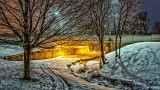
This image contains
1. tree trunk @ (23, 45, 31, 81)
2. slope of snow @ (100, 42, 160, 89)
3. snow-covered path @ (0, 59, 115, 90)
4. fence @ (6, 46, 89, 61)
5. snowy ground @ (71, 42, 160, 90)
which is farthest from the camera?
fence @ (6, 46, 89, 61)

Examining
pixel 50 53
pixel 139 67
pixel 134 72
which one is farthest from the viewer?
pixel 50 53

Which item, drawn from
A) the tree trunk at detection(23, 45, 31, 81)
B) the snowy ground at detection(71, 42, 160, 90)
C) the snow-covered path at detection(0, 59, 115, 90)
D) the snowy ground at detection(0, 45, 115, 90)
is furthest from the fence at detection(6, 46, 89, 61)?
the tree trunk at detection(23, 45, 31, 81)

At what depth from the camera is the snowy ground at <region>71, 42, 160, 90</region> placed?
9.14 metres

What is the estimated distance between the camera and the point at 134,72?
1088cm

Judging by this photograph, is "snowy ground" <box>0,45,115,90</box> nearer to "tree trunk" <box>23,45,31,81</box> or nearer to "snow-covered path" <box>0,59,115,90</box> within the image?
"snow-covered path" <box>0,59,115,90</box>

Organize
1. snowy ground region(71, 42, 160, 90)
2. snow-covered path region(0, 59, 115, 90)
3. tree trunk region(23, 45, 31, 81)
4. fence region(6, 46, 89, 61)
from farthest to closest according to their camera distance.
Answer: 1. fence region(6, 46, 89, 61)
2. snowy ground region(71, 42, 160, 90)
3. tree trunk region(23, 45, 31, 81)
4. snow-covered path region(0, 59, 115, 90)

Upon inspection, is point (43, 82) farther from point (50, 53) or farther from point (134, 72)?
point (50, 53)

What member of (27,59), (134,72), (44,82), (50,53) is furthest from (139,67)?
(50,53)

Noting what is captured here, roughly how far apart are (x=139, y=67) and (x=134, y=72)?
905 millimetres

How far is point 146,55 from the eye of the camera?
12.8 metres

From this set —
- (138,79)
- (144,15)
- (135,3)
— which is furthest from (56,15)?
(144,15)

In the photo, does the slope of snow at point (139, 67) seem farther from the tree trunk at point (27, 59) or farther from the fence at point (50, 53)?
the fence at point (50, 53)

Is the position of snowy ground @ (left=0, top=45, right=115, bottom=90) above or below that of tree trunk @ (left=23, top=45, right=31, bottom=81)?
below

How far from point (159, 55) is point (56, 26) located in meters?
9.61
